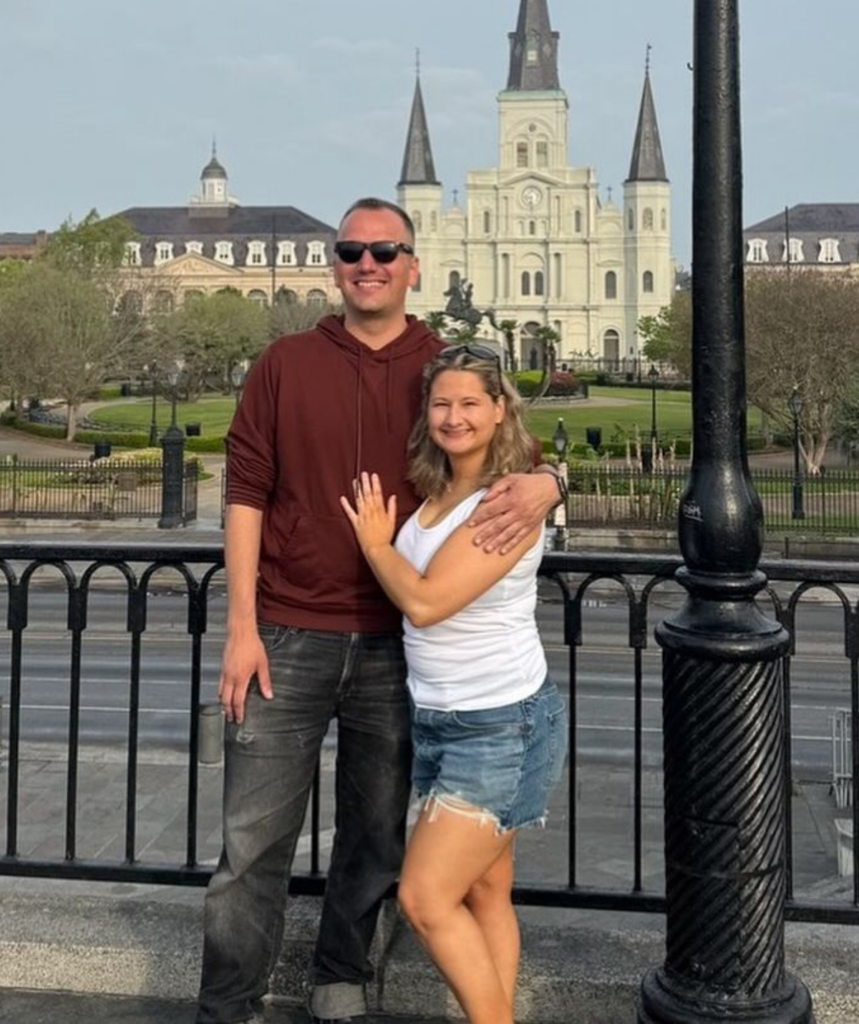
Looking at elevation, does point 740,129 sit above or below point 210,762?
above

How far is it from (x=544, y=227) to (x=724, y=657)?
125 metres

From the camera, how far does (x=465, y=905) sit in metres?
3.24

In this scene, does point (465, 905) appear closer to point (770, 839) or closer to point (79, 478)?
point (770, 839)

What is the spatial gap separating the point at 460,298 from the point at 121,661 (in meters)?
39.5

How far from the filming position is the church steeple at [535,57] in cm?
12431

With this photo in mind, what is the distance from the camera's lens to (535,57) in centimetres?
12481

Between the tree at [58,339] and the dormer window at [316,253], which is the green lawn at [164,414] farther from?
the dormer window at [316,253]

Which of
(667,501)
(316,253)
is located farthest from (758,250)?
(667,501)

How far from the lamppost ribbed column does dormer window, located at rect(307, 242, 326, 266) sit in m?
132

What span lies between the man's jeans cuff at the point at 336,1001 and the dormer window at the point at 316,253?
132 m

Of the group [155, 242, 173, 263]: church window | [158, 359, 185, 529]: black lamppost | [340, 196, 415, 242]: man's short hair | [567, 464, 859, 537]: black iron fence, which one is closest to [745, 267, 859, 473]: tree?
[567, 464, 859, 537]: black iron fence

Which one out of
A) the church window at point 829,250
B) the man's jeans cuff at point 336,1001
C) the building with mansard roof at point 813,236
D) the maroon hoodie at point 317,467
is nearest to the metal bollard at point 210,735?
the man's jeans cuff at point 336,1001

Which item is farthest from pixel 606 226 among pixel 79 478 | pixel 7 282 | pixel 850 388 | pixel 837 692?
pixel 837 692

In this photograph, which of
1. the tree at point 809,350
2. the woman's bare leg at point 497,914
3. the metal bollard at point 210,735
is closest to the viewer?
the woman's bare leg at point 497,914
